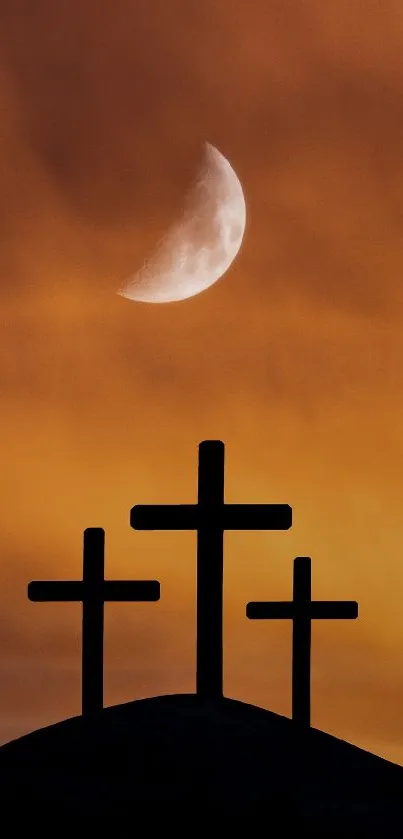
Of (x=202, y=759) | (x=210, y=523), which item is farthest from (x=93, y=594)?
(x=202, y=759)

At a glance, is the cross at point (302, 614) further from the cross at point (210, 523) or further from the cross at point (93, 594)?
the cross at point (210, 523)

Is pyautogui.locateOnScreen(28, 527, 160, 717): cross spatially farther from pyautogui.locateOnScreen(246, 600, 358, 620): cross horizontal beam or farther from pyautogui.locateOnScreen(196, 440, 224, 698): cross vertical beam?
pyautogui.locateOnScreen(246, 600, 358, 620): cross horizontal beam

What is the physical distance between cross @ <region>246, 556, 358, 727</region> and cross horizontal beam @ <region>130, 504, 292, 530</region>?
3.01m

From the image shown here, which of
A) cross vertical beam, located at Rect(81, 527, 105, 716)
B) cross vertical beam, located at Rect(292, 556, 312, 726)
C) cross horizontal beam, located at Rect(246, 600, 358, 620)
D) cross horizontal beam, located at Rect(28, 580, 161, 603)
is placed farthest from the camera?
cross horizontal beam, located at Rect(246, 600, 358, 620)

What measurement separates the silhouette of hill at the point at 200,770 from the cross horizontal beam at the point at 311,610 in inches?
95.1

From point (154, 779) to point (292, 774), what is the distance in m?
1.40

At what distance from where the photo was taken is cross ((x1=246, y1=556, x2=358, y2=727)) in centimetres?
1705

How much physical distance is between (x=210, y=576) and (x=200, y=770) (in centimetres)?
196

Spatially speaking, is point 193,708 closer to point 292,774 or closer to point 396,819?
point 292,774

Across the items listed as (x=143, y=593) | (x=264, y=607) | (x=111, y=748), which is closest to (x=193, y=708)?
(x=111, y=748)

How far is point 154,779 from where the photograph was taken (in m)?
13.1

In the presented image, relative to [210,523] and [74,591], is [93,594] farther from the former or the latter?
[210,523]

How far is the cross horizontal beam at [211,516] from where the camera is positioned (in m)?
14.3

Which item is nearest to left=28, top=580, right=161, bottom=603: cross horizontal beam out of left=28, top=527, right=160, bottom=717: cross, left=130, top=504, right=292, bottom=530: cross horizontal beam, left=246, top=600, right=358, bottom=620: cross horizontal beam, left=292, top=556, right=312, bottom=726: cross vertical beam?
left=28, top=527, right=160, bottom=717: cross
